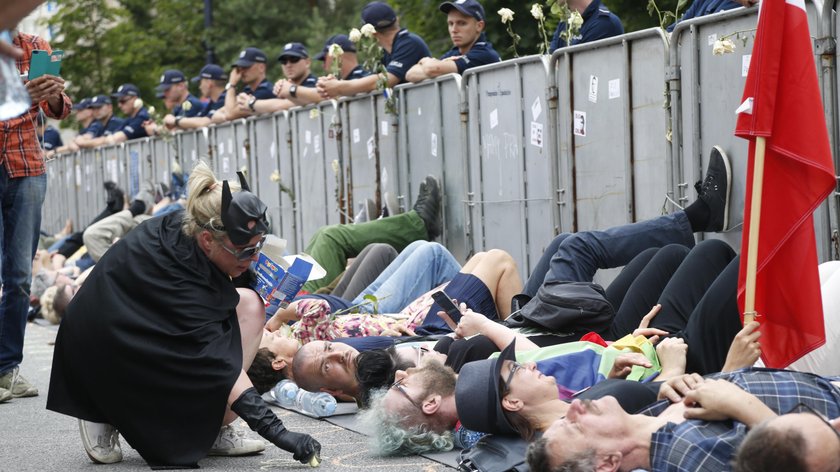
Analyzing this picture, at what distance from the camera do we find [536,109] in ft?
33.4

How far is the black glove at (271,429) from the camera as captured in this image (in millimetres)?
6008

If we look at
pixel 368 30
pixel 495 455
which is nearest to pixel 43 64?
pixel 495 455

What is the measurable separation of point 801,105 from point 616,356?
4.84 feet

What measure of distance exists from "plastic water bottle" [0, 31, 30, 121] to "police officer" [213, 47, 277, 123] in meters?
13.3

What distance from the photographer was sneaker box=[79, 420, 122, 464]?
6289 millimetres

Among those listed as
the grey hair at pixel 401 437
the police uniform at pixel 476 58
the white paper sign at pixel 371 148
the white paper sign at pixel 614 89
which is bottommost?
the grey hair at pixel 401 437

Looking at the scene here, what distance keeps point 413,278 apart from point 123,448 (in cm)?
327

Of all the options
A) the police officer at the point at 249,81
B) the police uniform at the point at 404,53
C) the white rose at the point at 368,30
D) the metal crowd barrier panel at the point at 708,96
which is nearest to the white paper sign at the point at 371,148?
the police uniform at the point at 404,53

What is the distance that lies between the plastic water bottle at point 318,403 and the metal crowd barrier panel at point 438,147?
4.05 meters

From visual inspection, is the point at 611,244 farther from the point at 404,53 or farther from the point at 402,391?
the point at 404,53

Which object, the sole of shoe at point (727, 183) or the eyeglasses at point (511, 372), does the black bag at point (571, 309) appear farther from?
the eyeglasses at point (511, 372)

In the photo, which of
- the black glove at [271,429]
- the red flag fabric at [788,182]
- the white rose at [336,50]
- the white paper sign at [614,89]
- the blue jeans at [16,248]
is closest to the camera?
the red flag fabric at [788,182]

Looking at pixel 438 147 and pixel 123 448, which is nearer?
pixel 123 448

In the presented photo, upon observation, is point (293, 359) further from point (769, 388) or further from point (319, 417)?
point (769, 388)
